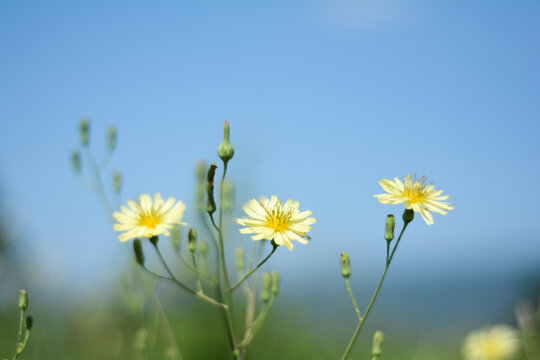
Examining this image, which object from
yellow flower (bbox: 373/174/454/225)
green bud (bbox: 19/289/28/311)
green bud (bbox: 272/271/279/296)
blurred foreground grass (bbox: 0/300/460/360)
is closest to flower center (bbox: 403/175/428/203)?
yellow flower (bbox: 373/174/454/225)

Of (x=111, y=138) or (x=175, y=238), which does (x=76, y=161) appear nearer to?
(x=111, y=138)

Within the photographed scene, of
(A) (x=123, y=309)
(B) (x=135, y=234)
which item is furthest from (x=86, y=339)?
(B) (x=135, y=234)

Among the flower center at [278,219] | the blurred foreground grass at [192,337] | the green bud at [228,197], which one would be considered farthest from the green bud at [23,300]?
the blurred foreground grass at [192,337]

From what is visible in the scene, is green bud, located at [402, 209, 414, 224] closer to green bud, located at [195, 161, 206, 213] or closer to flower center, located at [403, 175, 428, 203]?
flower center, located at [403, 175, 428, 203]

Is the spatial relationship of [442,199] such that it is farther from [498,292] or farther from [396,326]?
[498,292]

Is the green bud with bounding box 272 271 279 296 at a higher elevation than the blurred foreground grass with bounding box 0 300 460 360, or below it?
higher
